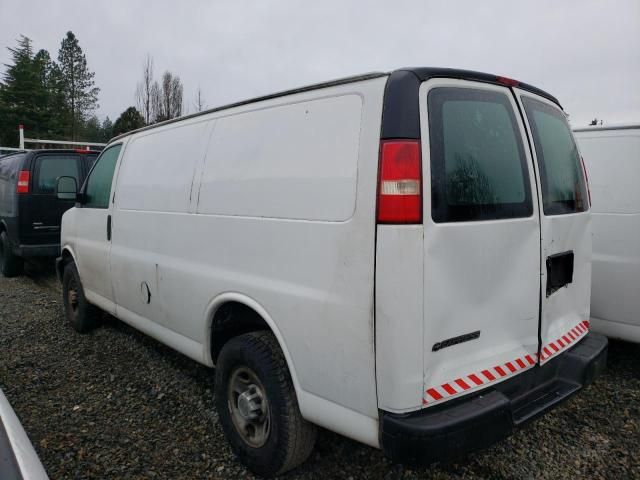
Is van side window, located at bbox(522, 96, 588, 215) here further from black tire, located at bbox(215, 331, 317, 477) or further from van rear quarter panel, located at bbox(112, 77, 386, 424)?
black tire, located at bbox(215, 331, 317, 477)

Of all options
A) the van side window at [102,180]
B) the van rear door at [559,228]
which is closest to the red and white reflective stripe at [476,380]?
the van rear door at [559,228]

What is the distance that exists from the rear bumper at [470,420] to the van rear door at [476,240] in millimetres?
61

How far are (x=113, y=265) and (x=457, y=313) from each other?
303 centimetres

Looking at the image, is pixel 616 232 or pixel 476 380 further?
pixel 616 232

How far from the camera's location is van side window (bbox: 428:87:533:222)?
1939mm

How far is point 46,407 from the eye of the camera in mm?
Result: 3338

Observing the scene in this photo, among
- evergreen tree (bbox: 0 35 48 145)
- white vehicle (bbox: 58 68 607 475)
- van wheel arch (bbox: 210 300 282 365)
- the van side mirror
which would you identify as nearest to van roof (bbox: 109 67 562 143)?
white vehicle (bbox: 58 68 607 475)

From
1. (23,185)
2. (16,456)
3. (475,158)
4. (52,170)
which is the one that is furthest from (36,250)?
(475,158)

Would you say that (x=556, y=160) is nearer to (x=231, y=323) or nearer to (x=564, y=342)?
(x=564, y=342)

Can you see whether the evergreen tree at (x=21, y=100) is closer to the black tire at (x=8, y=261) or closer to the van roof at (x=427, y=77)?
the black tire at (x=8, y=261)

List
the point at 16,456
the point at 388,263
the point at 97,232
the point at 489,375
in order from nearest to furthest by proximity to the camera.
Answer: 1. the point at 16,456
2. the point at 388,263
3. the point at 489,375
4. the point at 97,232

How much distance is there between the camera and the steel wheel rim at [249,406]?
2496 millimetres

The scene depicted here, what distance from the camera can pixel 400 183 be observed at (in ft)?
6.07

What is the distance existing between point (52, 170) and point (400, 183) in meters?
6.96
